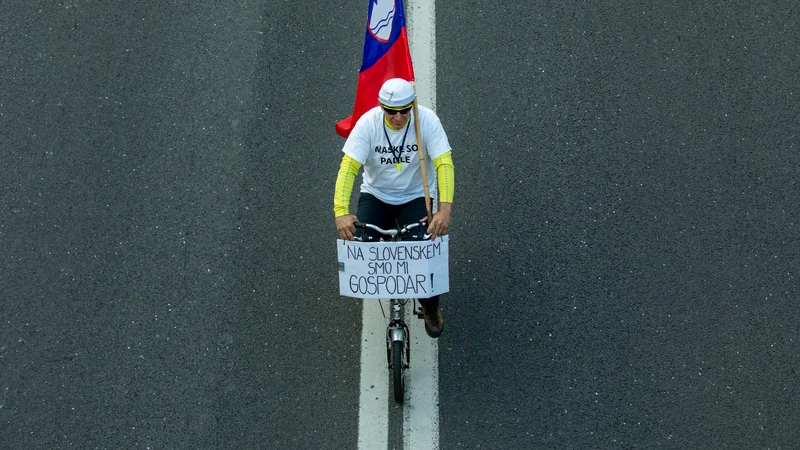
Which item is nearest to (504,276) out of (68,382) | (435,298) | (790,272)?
(435,298)

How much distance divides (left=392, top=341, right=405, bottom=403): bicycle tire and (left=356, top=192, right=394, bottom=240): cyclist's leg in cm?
96

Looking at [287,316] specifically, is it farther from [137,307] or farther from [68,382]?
[68,382]

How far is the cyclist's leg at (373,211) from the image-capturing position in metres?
6.68

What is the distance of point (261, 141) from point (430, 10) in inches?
83.7

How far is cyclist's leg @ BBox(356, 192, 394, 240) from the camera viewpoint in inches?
263

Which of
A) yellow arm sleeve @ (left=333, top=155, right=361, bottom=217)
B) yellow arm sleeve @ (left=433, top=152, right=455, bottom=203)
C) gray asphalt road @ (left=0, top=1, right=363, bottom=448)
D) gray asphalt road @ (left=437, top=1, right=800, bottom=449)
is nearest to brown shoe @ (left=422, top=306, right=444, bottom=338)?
gray asphalt road @ (left=437, top=1, right=800, bottom=449)

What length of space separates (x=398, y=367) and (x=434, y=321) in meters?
0.55

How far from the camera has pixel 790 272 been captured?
7.26 meters

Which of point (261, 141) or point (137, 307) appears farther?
point (261, 141)

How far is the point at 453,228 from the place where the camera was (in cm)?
751

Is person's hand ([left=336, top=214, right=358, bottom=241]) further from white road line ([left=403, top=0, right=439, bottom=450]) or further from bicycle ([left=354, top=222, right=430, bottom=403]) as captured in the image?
white road line ([left=403, top=0, right=439, bottom=450])

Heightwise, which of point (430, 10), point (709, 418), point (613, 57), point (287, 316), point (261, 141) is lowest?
point (709, 418)

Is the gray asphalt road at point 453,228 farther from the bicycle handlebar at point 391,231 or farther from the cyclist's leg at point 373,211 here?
the bicycle handlebar at point 391,231

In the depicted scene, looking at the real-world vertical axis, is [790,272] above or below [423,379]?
above
